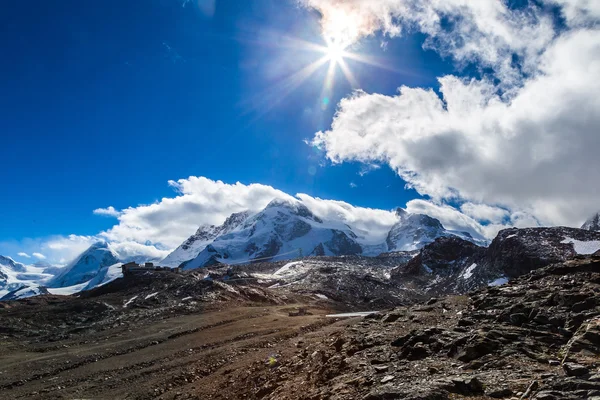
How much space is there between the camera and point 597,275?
958 inches

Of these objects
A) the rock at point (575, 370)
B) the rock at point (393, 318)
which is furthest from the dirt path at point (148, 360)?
the rock at point (575, 370)

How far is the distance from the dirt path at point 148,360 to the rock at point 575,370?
16.1 meters

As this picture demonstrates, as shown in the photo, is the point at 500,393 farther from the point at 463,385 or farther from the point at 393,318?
the point at 393,318

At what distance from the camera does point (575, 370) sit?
10.8m

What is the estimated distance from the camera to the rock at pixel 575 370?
34.8 feet

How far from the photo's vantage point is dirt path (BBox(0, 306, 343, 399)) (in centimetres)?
2409

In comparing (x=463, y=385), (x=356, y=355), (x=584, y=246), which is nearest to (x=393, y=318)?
(x=356, y=355)

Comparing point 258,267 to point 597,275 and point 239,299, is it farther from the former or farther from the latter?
point 597,275

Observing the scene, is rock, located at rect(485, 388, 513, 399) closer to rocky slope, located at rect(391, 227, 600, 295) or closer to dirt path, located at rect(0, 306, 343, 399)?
dirt path, located at rect(0, 306, 343, 399)

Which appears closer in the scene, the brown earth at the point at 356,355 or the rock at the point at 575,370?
the rock at the point at 575,370

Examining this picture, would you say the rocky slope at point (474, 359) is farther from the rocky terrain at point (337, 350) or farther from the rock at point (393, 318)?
the rock at point (393, 318)

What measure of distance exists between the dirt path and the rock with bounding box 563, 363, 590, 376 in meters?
16.1

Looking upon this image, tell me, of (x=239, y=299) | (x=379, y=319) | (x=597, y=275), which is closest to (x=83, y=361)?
(x=379, y=319)

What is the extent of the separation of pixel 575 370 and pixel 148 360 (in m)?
29.4
